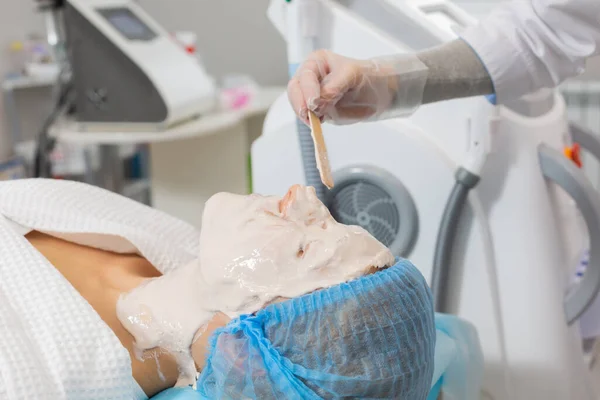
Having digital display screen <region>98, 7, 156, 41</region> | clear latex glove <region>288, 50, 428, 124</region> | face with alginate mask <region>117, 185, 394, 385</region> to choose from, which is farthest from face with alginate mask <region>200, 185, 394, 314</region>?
digital display screen <region>98, 7, 156, 41</region>

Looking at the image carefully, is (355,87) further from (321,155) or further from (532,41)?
(532,41)

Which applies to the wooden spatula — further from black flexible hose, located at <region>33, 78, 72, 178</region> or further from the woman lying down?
black flexible hose, located at <region>33, 78, 72, 178</region>

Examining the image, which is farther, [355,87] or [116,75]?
[116,75]

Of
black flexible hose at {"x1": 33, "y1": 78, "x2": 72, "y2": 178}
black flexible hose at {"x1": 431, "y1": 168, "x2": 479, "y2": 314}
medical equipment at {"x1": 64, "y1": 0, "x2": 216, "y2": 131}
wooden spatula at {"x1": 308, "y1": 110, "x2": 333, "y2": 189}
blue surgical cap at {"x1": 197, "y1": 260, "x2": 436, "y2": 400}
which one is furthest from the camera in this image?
black flexible hose at {"x1": 33, "y1": 78, "x2": 72, "y2": 178}

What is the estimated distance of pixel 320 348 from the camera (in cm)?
90

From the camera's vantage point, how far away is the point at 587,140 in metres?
1.80

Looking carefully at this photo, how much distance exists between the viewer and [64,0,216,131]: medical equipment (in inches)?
99.2

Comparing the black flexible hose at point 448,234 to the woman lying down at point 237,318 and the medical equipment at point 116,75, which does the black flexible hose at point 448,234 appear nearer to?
the woman lying down at point 237,318

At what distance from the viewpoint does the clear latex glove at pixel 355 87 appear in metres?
1.11

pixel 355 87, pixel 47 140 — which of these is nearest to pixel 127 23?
pixel 47 140

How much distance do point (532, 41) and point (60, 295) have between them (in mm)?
996

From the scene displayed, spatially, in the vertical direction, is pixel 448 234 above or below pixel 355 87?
below

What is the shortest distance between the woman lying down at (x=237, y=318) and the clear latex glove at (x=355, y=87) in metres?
0.16

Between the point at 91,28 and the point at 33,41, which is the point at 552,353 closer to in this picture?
the point at 91,28
